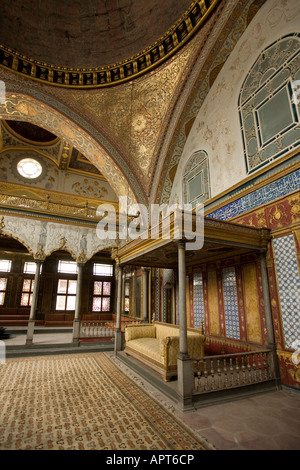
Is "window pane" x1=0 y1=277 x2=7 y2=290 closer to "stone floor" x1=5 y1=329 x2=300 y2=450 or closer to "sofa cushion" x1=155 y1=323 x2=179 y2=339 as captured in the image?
"sofa cushion" x1=155 y1=323 x2=179 y2=339

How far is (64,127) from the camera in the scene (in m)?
9.21

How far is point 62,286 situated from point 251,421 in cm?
1329

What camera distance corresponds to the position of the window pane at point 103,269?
51.8ft

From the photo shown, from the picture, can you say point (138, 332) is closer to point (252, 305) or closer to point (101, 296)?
point (252, 305)

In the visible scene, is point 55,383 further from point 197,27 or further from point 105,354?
point 197,27

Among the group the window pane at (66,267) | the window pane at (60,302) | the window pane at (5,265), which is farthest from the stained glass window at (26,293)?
the window pane at (66,267)

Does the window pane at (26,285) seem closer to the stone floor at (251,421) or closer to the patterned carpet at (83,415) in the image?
the patterned carpet at (83,415)

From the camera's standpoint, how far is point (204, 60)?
7078 millimetres

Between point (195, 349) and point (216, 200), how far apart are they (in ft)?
12.7

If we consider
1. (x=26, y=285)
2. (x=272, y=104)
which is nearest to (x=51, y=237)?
(x=26, y=285)

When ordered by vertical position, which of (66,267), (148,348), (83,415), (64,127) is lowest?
(83,415)

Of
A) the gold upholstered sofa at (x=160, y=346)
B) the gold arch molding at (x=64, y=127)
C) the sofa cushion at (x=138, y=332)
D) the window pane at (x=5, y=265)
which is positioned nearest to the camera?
the gold upholstered sofa at (x=160, y=346)

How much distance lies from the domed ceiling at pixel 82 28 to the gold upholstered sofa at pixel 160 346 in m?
8.91
